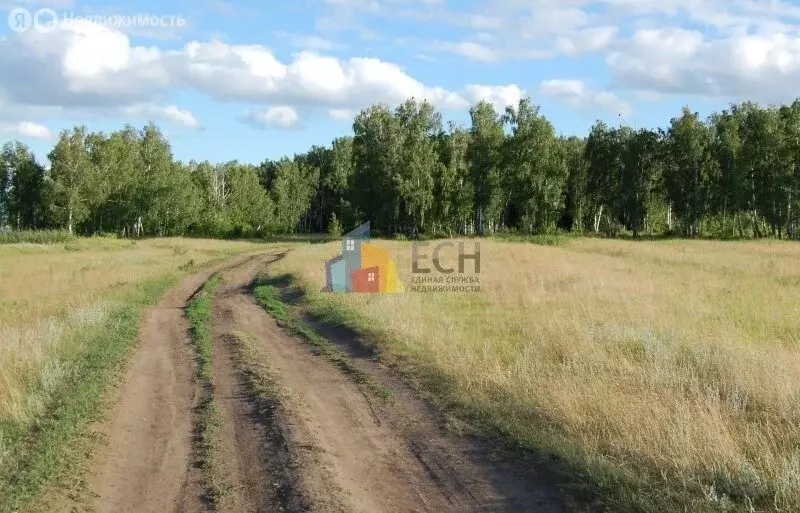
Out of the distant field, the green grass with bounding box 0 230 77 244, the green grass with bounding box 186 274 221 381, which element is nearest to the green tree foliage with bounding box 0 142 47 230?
the green grass with bounding box 0 230 77 244

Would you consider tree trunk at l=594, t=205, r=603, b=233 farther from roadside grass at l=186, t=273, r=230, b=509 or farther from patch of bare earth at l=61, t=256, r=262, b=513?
patch of bare earth at l=61, t=256, r=262, b=513

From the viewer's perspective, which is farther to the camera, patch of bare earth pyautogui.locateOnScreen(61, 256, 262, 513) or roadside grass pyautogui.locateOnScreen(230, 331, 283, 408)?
roadside grass pyautogui.locateOnScreen(230, 331, 283, 408)

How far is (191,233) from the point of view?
254ft

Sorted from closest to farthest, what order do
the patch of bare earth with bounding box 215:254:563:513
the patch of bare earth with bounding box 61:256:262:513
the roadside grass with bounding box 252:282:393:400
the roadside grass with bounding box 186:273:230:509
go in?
the patch of bare earth with bounding box 215:254:563:513, the patch of bare earth with bounding box 61:256:262:513, the roadside grass with bounding box 186:273:230:509, the roadside grass with bounding box 252:282:393:400

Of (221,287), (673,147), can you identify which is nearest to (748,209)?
(673,147)

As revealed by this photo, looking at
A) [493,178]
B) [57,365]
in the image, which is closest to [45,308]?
[57,365]

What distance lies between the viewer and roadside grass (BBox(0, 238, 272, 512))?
6.28 metres

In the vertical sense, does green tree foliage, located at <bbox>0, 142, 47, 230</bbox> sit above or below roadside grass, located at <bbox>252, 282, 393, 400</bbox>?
above

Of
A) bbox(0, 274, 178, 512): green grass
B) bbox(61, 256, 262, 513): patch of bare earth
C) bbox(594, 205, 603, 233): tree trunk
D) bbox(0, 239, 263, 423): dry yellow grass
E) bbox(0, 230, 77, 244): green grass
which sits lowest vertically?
bbox(61, 256, 262, 513): patch of bare earth

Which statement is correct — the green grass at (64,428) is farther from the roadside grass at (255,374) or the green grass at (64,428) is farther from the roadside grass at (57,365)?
the roadside grass at (255,374)

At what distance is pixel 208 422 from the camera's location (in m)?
7.75

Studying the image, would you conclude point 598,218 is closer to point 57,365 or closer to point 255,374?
point 255,374

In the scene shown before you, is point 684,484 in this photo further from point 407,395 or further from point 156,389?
point 156,389

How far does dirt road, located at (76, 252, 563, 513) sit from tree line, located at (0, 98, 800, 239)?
51481 millimetres
